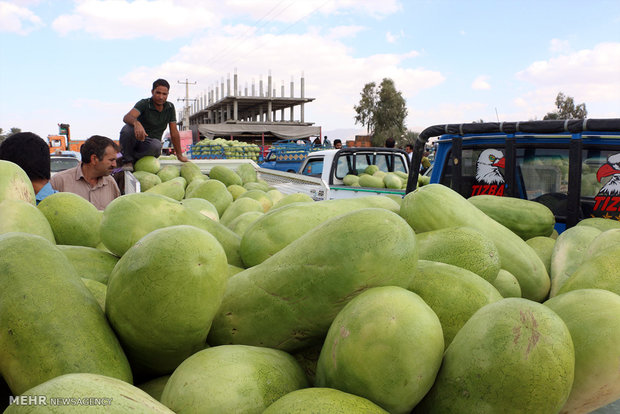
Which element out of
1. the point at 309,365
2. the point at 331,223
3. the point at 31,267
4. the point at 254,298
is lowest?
the point at 309,365

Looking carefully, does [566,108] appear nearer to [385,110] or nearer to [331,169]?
[385,110]

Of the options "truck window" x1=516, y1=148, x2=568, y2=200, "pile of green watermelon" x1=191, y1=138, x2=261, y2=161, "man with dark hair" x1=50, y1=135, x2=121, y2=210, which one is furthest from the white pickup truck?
"pile of green watermelon" x1=191, y1=138, x2=261, y2=161

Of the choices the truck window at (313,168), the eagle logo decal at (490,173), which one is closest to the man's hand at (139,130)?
the eagle logo decal at (490,173)

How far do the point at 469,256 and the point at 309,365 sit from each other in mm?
692

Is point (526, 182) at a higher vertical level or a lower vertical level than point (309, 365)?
higher

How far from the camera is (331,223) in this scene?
4.69 feet

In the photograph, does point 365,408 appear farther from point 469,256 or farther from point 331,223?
point 469,256

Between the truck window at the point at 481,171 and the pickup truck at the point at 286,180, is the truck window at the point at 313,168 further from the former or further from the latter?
the truck window at the point at 481,171

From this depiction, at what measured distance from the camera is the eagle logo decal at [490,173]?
4000 millimetres

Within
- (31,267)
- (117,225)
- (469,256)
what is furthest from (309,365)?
(117,225)

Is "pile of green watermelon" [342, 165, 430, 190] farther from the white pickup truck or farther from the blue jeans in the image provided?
the blue jeans

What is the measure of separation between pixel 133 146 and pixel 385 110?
4085cm

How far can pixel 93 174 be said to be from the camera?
187 inches

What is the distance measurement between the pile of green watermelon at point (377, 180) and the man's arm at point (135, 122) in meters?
4.44
